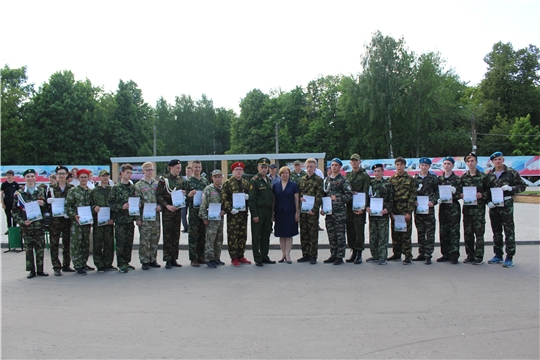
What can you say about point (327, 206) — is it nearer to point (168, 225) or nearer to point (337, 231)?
point (337, 231)

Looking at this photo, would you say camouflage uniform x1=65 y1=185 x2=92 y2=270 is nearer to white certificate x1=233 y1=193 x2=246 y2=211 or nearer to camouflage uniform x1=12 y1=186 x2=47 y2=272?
camouflage uniform x1=12 y1=186 x2=47 y2=272

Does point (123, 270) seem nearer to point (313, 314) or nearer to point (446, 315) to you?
point (313, 314)

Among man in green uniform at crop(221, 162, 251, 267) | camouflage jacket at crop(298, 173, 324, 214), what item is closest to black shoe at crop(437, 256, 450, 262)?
camouflage jacket at crop(298, 173, 324, 214)

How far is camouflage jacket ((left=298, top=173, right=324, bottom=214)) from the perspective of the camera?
8848 mm

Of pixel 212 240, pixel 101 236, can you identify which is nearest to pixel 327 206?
pixel 212 240

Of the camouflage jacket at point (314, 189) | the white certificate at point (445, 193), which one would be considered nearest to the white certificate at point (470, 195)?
the white certificate at point (445, 193)

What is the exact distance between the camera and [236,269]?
827 centimetres

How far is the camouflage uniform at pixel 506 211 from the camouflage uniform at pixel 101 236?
283 inches

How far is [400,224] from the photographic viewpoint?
8.59 m

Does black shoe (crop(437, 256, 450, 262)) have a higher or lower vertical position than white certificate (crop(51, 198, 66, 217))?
lower

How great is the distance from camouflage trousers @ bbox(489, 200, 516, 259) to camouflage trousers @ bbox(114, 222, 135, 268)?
6.85m

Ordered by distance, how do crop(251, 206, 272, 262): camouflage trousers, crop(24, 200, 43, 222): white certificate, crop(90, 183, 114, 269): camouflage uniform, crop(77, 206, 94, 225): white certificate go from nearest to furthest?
crop(24, 200, 43, 222): white certificate
crop(77, 206, 94, 225): white certificate
crop(90, 183, 114, 269): camouflage uniform
crop(251, 206, 272, 262): camouflage trousers

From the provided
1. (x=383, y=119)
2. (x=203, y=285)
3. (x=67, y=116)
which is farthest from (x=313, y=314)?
(x=67, y=116)

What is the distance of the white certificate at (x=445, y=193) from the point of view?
8508 mm
